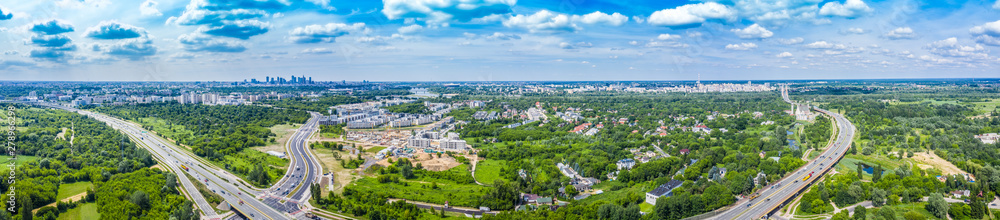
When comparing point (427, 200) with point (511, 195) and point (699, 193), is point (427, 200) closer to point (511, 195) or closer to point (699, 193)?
point (511, 195)

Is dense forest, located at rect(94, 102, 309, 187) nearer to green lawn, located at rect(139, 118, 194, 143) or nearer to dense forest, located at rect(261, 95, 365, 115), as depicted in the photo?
green lawn, located at rect(139, 118, 194, 143)

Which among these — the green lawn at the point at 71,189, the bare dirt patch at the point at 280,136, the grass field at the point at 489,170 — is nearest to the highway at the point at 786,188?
the grass field at the point at 489,170

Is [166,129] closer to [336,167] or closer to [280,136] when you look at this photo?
[280,136]

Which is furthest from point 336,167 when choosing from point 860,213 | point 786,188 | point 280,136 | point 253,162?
point 860,213

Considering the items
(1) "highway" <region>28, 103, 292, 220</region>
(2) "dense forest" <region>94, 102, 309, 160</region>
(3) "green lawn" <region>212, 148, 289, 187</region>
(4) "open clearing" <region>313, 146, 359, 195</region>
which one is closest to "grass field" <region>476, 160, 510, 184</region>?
(4) "open clearing" <region>313, 146, 359, 195</region>

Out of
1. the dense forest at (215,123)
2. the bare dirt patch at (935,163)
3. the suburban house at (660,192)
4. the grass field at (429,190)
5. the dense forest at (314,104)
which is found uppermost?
the dense forest at (314,104)

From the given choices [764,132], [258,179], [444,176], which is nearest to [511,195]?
[444,176]

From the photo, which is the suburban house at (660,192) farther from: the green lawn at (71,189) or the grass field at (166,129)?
the grass field at (166,129)
